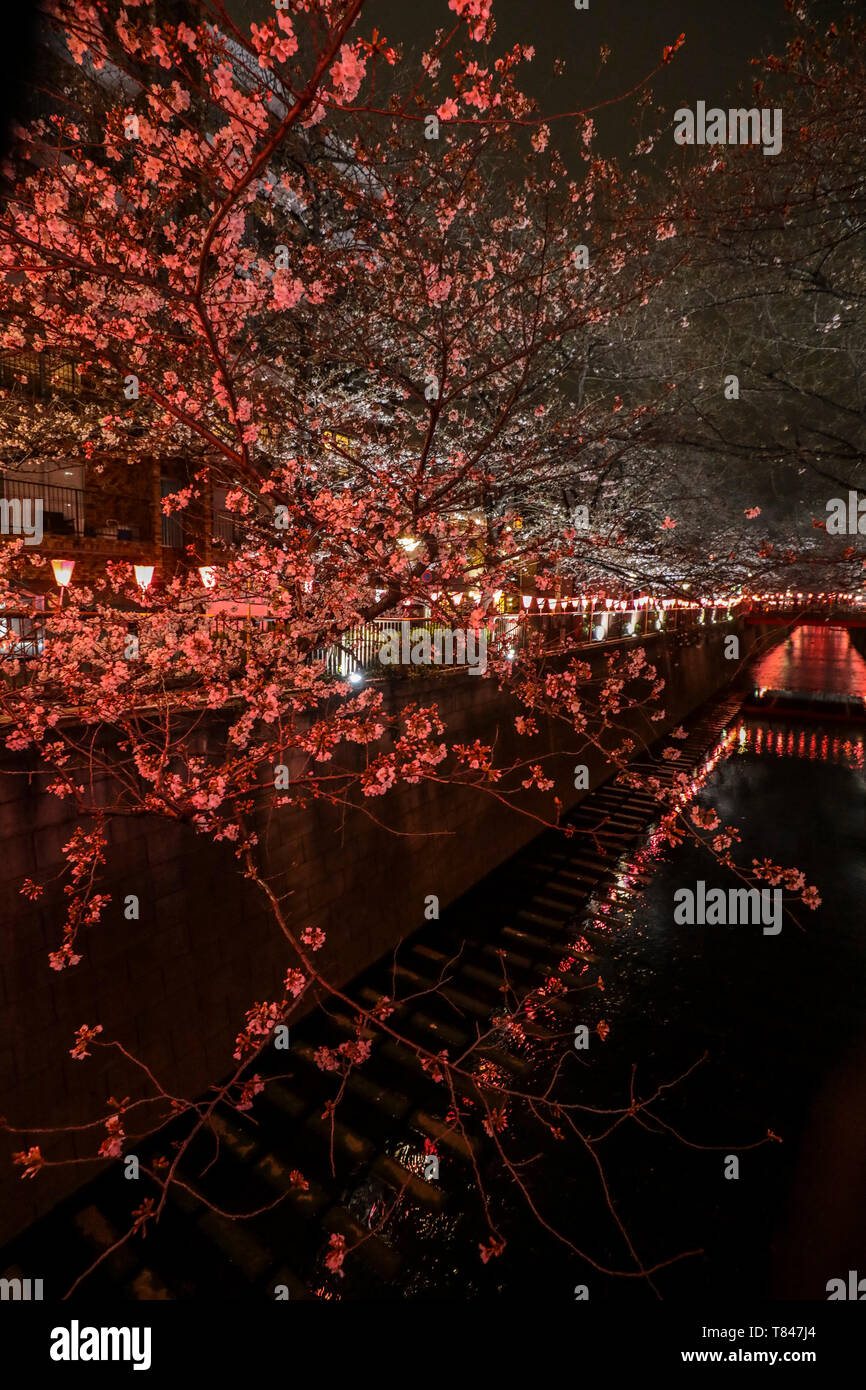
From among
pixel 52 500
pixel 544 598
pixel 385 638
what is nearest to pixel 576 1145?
pixel 385 638

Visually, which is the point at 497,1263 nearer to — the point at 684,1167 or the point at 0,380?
the point at 684,1167

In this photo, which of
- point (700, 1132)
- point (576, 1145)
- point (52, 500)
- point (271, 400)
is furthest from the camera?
point (52, 500)

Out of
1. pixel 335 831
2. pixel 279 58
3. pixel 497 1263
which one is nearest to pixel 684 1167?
pixel 497 1263

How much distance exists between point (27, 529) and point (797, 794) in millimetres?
27638

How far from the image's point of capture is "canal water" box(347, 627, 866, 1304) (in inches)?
271

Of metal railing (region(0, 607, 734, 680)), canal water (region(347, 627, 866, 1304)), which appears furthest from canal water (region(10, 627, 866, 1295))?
metal railing (region(0, 607, 734, 680))

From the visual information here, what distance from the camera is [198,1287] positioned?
6.40 m
